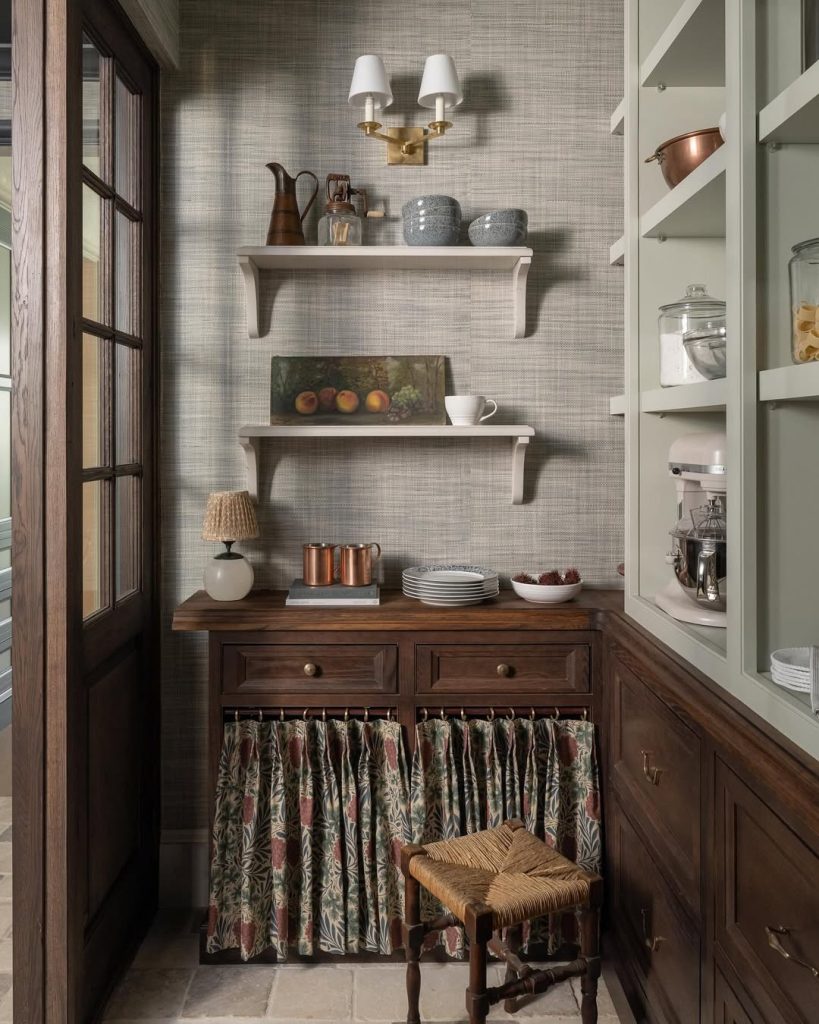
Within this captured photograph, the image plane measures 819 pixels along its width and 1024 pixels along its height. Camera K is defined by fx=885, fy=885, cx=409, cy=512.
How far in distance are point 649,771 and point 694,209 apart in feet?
3.99

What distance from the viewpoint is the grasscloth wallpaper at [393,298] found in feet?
8.65

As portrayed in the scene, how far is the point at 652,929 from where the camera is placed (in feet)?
6.31

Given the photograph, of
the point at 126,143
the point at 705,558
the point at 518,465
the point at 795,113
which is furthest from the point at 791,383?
the point at 126,143

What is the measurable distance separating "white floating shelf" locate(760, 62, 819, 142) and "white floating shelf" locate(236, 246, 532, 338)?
3.39ft

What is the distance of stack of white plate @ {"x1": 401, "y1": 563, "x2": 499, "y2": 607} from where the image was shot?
7.83 ft

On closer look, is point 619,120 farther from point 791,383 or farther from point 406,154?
point 791,383

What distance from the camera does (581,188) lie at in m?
2.66

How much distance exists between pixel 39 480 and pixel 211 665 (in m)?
0.70

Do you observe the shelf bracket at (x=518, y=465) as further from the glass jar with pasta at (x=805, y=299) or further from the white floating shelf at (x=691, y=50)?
the glass jar with pasta at (x=805, y=299)

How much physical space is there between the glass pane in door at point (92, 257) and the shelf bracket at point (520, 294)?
3.68ft

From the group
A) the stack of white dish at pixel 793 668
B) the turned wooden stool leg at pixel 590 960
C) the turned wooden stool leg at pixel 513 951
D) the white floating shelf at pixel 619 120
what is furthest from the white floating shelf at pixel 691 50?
the turned wooden stool leg at pixel 513 951

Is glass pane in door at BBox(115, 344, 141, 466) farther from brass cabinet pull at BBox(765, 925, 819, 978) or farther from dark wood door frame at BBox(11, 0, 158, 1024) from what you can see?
brass cabinet pull at BBox(765, 925, 819, 978)

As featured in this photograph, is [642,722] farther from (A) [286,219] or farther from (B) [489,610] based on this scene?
(A) [286,219]

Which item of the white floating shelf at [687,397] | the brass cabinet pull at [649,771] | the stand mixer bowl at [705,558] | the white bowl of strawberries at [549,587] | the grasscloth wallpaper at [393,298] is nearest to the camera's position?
the white floating shelf at [687,397]
